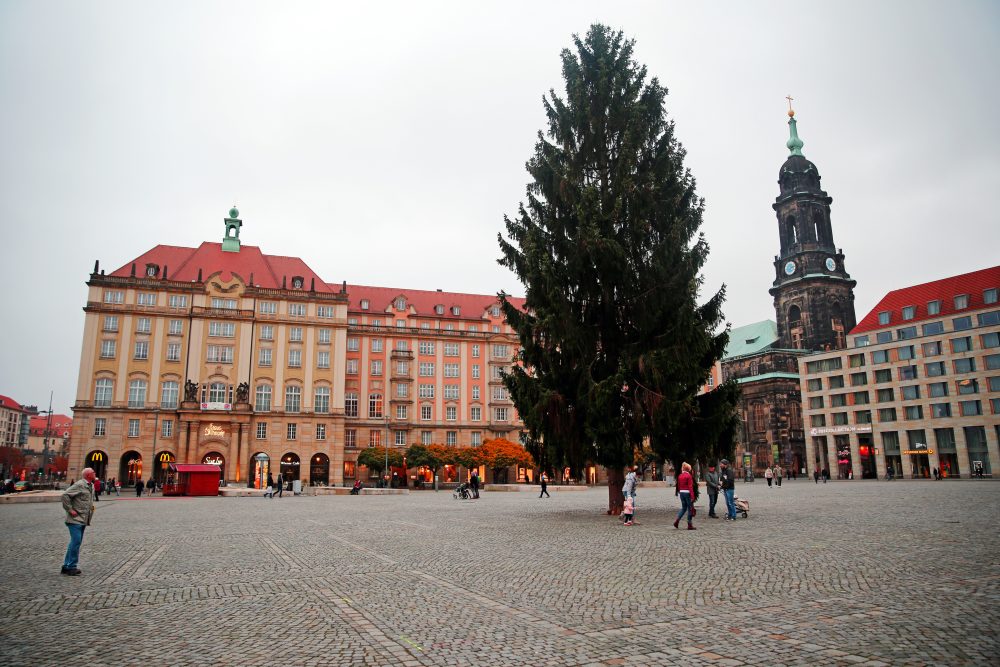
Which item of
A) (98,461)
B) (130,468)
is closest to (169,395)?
(130,468)

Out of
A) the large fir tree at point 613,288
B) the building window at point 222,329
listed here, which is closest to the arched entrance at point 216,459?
the building window at point 222,329

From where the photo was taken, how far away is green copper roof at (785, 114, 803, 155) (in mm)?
111688

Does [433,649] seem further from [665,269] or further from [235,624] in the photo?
[665,269]

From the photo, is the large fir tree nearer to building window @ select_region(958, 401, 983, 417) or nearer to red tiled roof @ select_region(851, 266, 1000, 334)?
building window @ select_region(958, 401, 983, 417)

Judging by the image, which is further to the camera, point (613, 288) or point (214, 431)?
point (214, 431)

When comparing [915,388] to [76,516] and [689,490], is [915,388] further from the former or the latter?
[76,516]

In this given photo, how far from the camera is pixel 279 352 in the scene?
74625 millimetres

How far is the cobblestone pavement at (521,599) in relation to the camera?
641 centimetres

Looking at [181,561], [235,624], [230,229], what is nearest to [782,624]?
[235,624]

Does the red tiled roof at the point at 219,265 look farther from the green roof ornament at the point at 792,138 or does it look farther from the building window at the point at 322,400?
the green roof ornament at the point at 792,138

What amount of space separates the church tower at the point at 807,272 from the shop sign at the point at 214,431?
83146 mm

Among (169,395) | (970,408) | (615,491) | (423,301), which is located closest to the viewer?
(615,491)

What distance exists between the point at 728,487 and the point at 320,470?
201ft

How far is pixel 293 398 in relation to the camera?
2923 inches
